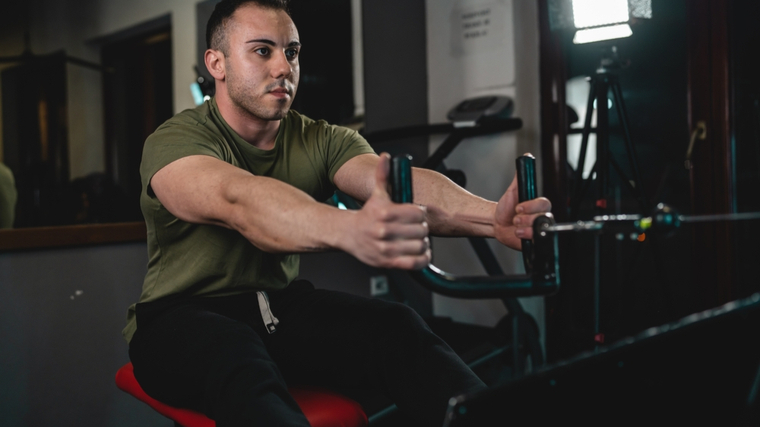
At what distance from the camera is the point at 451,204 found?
119cm

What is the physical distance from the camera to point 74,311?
1.65 metres

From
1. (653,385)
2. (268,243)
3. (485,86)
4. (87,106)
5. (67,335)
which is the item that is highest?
(87,106)

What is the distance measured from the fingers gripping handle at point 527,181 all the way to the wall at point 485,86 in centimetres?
163

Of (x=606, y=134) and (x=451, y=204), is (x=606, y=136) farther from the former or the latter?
(x=451, y=204)

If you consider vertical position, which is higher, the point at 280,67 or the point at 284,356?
the point at 280,67

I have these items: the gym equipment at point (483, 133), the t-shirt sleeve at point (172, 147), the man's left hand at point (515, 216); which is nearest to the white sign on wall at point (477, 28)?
the gym equipment at point (483, 133)

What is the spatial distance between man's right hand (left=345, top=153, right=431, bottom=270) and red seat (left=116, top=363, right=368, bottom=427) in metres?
0.34

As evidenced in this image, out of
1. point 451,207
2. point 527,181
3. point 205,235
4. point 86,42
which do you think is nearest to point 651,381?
point 527,181

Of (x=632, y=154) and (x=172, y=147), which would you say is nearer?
(x=172, y=147)

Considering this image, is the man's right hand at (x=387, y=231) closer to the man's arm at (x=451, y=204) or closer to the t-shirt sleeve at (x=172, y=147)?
Answer: the man's arm at (x=451, y=204)

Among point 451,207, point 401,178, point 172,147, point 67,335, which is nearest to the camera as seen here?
point 401,178

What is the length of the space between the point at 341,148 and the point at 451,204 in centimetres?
32

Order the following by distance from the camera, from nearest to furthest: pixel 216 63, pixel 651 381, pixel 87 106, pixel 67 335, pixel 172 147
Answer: pixel 651 381 < pixel 172 147 < pixel 216 63 < pixel 67 335 < pixel 87 106

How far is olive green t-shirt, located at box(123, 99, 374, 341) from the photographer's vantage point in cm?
107
